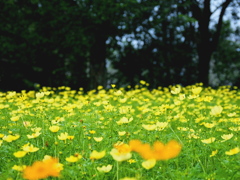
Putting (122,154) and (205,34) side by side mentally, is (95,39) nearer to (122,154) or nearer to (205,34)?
(205,34)

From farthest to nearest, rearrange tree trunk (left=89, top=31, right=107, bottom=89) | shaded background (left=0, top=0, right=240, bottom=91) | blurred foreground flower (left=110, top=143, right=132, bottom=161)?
tree trunk (left=89, top=31, right=107, bottom=89), shaded background (left=0, top=0, right=240, bottom=91), blurred foreground flower (left=110, top=143, right=132, bottom=161)

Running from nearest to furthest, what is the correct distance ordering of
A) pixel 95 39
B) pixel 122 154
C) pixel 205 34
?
pixel 122 154, pixel 95 39, pixel 205 34

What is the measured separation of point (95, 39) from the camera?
10508 millimetres

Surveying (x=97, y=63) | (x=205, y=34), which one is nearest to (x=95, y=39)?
(x=97, y=63)

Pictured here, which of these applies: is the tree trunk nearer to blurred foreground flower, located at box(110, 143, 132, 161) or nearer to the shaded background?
the shaded background

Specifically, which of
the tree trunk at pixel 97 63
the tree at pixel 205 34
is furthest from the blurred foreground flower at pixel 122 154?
the tree at pixel 205 34

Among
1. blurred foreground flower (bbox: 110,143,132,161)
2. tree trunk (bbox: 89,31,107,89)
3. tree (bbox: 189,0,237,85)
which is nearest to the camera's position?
blurred foreground flower (bbox: 110,143,132,161)

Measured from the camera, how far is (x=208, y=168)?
2.07m

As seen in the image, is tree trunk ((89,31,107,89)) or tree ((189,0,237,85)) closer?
tree trunk ((89,31,107,89))

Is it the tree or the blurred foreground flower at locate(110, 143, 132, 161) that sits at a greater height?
the tree

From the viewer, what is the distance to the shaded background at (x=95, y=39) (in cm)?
983

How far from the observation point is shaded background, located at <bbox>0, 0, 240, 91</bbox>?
983 centimetres

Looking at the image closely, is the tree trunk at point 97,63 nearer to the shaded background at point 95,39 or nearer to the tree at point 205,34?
the shaded background at point 95,39

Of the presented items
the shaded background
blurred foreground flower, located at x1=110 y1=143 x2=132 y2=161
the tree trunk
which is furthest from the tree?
blurred foreground flower, located at x1=110 y1=143 x2=132 y2=161
